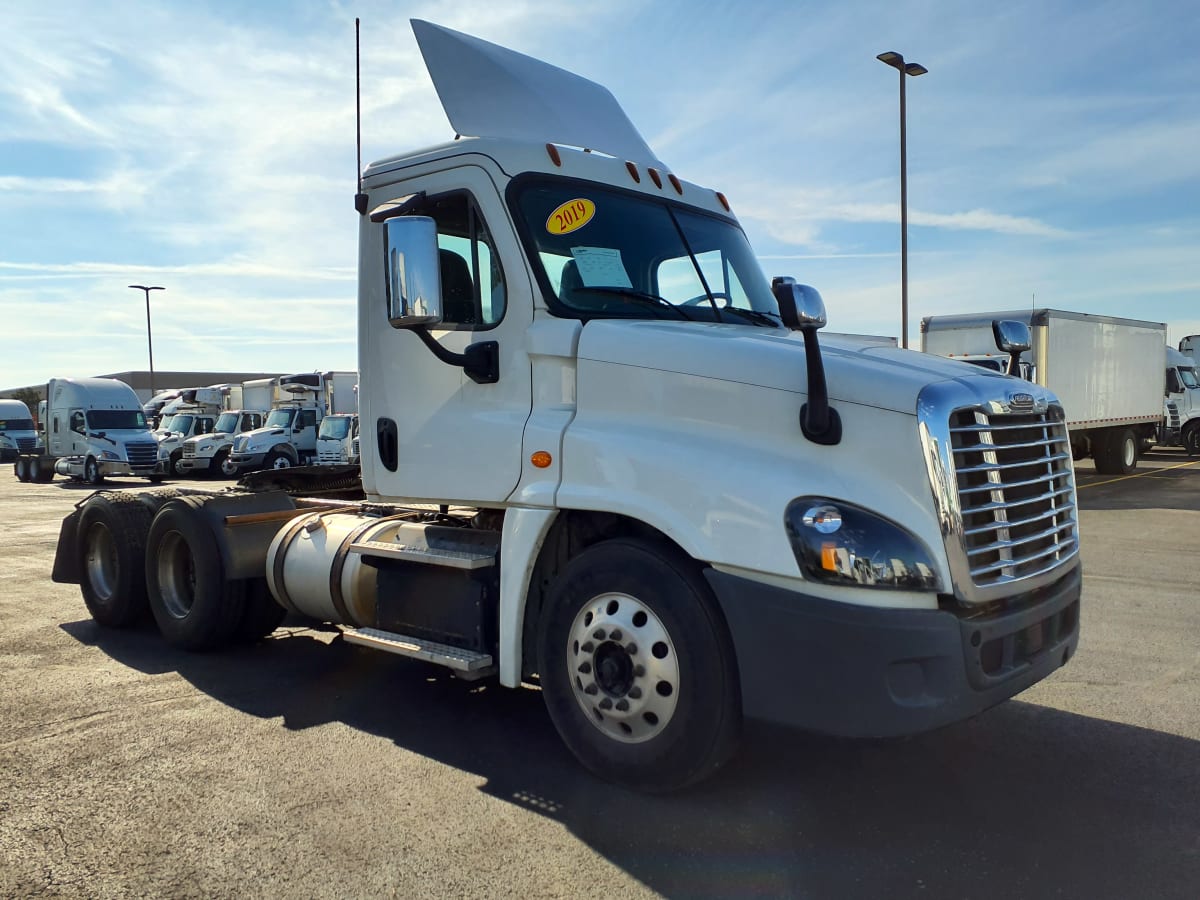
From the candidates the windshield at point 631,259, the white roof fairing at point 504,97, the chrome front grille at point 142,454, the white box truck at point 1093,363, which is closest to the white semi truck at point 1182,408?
the white box truck at point 1093,363

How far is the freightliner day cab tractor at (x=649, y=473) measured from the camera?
358 cm

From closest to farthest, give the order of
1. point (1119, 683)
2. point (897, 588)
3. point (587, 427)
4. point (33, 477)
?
point (897, 588), point (587, 427), point (1119, 683), point (33, 477)

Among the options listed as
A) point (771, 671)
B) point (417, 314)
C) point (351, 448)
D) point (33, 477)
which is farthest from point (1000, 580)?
point (33, 477)

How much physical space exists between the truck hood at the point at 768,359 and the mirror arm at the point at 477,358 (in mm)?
468

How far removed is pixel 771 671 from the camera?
145 inches

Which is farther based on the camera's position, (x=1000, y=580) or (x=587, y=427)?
(x=587, y=427)

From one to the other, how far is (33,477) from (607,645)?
31.2 metres

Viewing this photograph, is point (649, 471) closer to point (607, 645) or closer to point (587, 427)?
point (587, 427)

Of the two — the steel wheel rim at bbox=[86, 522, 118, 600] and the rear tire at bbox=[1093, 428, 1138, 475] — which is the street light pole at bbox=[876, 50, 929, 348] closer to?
the rear tire at bbox=[1093, 428, 1138, 475]

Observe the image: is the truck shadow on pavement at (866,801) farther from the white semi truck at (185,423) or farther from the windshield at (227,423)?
the white semi truck at (185,423)

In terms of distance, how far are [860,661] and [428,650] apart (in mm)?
2204

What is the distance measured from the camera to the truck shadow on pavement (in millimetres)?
3424

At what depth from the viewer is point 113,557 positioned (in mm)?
7625

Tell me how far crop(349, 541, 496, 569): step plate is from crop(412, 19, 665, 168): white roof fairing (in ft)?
6.90
